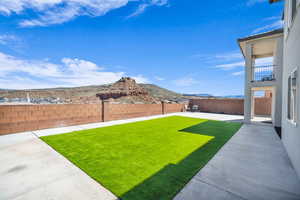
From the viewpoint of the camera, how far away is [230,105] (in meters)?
14.5

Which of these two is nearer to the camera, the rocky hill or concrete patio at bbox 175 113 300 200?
concrete patio at bbox 175 113 300 200

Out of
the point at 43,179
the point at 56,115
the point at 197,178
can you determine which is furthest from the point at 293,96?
the point at 56,115

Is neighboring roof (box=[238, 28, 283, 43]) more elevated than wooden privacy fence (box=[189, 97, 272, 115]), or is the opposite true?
neighboring roof (box=[238, 28, 283, 43])

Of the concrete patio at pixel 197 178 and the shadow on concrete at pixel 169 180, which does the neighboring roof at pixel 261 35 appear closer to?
the concrete patio at pixel 197 178

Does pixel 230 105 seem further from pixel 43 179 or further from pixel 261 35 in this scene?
pixel 43 179

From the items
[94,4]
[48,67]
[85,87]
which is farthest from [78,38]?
[85,87]

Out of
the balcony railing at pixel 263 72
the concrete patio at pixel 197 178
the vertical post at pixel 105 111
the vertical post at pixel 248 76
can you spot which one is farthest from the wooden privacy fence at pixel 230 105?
the vertical post at pixel 105 111

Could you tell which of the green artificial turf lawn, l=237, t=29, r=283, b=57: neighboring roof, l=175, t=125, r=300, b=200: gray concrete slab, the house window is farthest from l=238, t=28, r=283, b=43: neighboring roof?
the green artificial turf lawn

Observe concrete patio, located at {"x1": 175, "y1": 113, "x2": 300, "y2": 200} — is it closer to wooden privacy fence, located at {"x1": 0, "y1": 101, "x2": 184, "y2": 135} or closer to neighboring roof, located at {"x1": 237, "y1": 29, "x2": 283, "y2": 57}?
neighboring roof, located at {"x1": 237, "y1": 29, "x2": 283, "y2": 57}

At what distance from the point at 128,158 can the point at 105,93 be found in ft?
111

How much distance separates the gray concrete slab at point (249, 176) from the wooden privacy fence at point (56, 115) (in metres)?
7.68

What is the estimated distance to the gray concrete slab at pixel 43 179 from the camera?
2.08 meters

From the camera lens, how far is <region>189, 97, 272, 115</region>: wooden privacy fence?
41.1 feet

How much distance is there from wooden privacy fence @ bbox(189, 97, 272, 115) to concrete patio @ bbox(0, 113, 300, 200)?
11417mm
